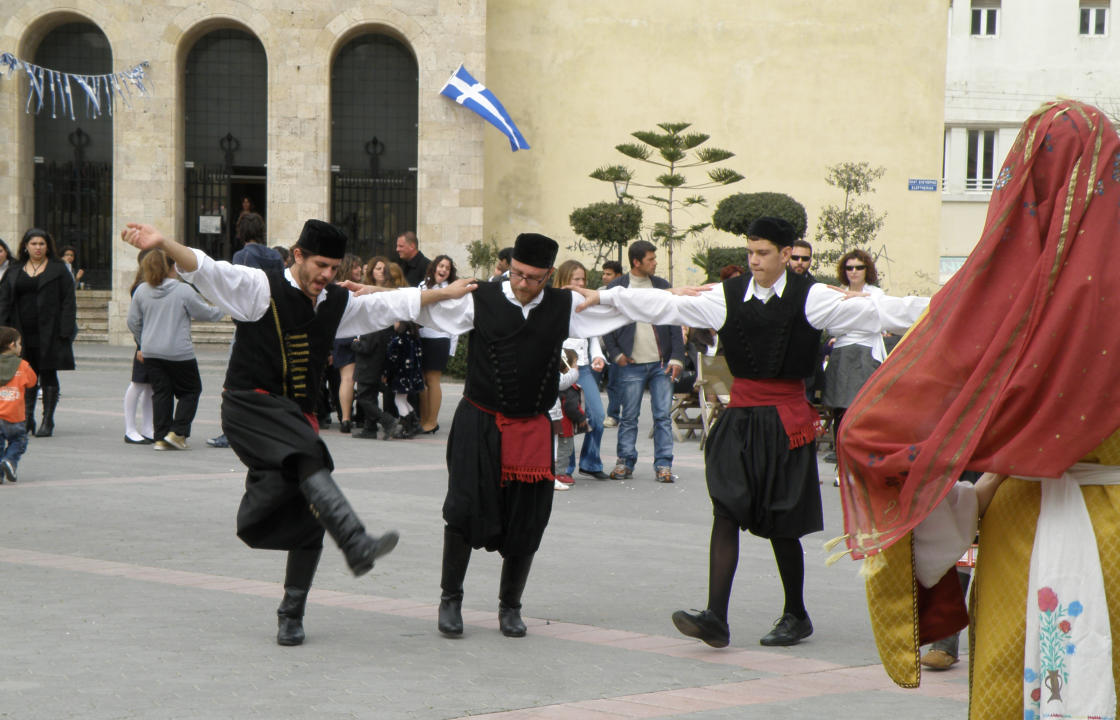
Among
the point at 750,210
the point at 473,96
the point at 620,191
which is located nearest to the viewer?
the point at 750,210

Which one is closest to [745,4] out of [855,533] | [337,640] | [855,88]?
[855,88]

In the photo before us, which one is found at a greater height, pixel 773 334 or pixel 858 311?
pixel 858 311

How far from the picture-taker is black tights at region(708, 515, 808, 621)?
248 inches

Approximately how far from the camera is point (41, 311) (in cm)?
1401

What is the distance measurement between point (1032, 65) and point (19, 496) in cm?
4305

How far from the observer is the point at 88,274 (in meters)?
29.8

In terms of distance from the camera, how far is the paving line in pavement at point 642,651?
17.2 ft

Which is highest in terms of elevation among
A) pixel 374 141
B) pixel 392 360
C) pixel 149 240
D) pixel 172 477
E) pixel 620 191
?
pixel 374 141

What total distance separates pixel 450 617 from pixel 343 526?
3.23 feet

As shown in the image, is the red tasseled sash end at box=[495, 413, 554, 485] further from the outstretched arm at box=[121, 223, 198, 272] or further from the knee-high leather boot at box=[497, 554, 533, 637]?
the outstretched arm at box=[121, 223, 198, 272]

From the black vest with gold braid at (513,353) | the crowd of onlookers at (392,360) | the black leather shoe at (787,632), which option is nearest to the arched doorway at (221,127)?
the crowd of onlookers at (392,360)

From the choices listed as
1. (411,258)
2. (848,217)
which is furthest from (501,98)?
(411,258)

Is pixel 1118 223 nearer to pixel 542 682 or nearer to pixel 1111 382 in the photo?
pixel 1111 382

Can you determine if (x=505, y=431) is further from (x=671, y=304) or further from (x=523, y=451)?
(x=671, y=304)
